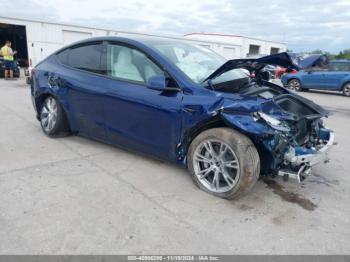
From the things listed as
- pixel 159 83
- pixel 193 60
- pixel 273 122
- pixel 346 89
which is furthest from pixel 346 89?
pixel 159 83

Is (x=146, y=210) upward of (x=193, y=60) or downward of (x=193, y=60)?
downward

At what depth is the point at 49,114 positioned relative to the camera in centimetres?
502

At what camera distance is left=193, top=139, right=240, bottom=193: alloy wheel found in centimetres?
320

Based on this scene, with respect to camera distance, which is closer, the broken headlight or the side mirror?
the broken headlight

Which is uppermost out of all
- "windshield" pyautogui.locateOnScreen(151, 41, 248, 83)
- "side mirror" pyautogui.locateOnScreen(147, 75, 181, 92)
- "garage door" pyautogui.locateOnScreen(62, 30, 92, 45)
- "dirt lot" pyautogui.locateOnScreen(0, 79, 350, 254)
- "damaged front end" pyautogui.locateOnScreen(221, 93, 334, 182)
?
"garage door" pyautogui.locateOnScreen(62, 30, 92, 45)

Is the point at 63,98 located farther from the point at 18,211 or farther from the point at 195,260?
the point at 195,260

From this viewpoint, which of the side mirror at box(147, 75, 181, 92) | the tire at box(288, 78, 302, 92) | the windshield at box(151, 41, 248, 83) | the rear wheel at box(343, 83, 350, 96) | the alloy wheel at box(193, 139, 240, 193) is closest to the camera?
the alloy wheel at box(193, 139, 240, 193)

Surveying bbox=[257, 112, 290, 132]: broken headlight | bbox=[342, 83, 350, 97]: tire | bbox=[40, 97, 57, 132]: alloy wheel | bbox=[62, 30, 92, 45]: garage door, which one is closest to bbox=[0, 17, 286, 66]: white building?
bbox=[62, 30, 92, 45]: garage door

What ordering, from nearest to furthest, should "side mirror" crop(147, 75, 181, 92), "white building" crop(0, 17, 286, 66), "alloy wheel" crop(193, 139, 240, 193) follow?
"alloy wheel" crop(193, 139, 240, 193)
"side mirror" crop(147, 75, 181, 92)
"white building" crop(0, 17, 286, 66)

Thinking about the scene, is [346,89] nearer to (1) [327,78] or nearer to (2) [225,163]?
(1) [327,78]

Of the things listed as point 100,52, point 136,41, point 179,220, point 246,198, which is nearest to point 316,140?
point 246,198

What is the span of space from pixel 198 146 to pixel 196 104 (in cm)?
44

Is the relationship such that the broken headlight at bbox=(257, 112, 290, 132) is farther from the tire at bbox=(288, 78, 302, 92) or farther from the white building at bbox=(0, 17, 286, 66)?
the tire at bbox=(288, 78, 302, 92)

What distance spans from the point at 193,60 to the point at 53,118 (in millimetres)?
2440
